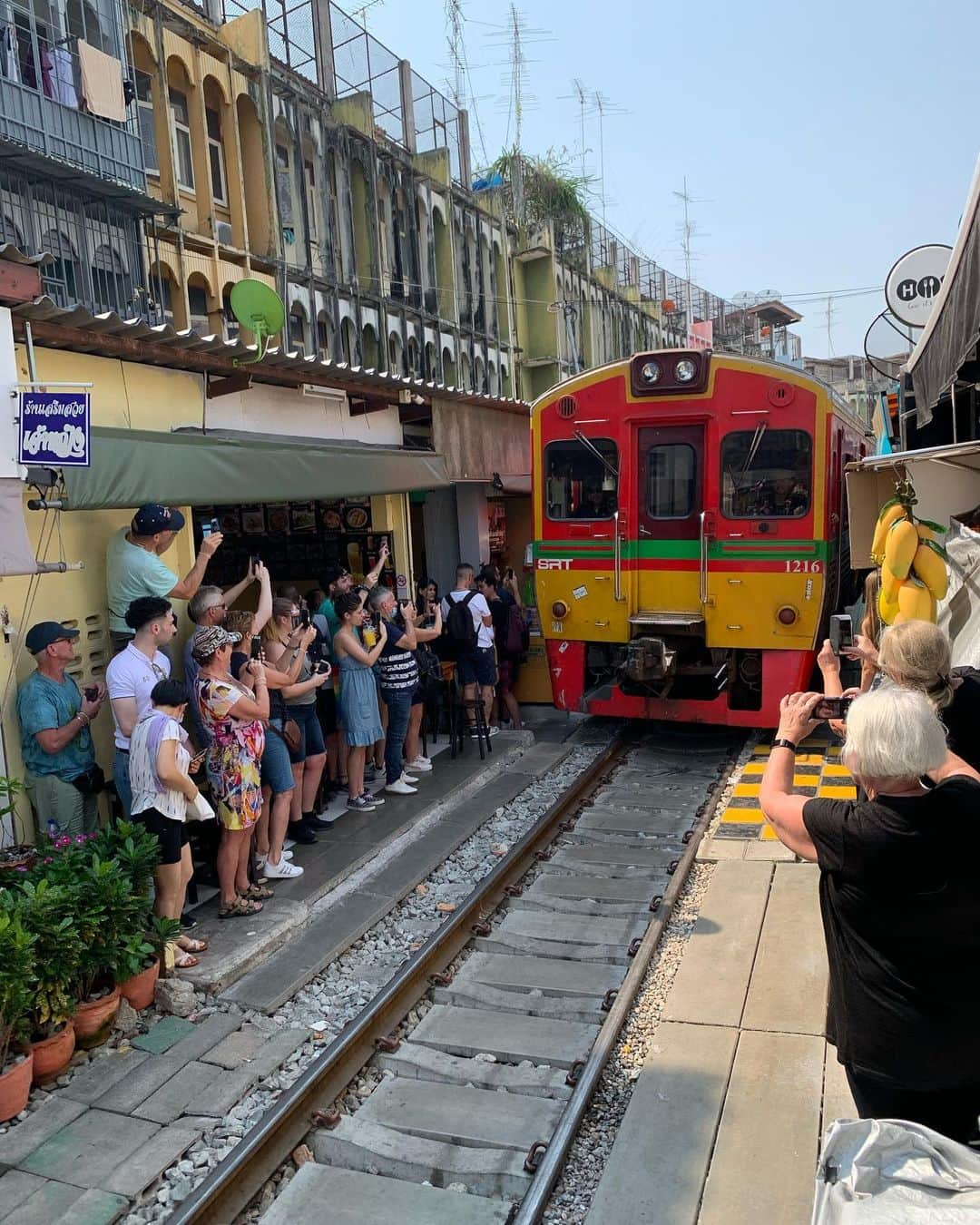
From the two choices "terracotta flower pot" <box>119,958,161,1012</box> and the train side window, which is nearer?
"terracotta flower pot" <box>119,958,161,1012</box>

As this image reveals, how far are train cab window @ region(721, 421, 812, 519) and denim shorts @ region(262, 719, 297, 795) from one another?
4.43m

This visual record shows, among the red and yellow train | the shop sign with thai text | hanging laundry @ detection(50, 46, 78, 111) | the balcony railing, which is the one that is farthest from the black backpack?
hanging laundry @ detection(50, 46, 78, 111)

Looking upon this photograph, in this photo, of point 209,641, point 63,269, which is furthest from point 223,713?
point 63,269

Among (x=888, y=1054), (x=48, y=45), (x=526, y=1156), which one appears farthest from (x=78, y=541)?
(x=48, y=45)

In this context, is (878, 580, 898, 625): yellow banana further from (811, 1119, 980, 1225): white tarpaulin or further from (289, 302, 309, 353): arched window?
(289, 302, 309, 353): arched window

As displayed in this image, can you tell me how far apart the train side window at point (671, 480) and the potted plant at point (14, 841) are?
568 centimetres

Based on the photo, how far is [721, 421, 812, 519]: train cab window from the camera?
8.20 meters

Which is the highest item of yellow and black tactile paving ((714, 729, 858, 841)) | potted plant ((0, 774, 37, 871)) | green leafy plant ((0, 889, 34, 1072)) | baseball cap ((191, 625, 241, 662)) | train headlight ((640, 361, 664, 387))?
train headlight ((640, 361, 664, 387))

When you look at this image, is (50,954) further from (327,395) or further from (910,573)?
(327,395)

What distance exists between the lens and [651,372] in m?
8.45

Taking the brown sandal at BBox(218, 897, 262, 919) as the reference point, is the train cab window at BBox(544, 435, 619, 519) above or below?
above

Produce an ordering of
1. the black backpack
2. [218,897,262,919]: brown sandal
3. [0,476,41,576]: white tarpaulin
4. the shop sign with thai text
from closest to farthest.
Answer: [0,476,41,576]: white tarpaulin
the shop sign with thai text
[218,897,262,919]: brown sandal
the black backpack

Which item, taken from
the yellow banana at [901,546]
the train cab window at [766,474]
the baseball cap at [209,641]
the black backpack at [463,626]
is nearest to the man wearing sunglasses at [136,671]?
the baseball cap at [209,641]

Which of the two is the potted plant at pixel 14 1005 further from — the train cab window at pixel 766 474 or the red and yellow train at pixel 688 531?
the train cab window at pixel 766 474
